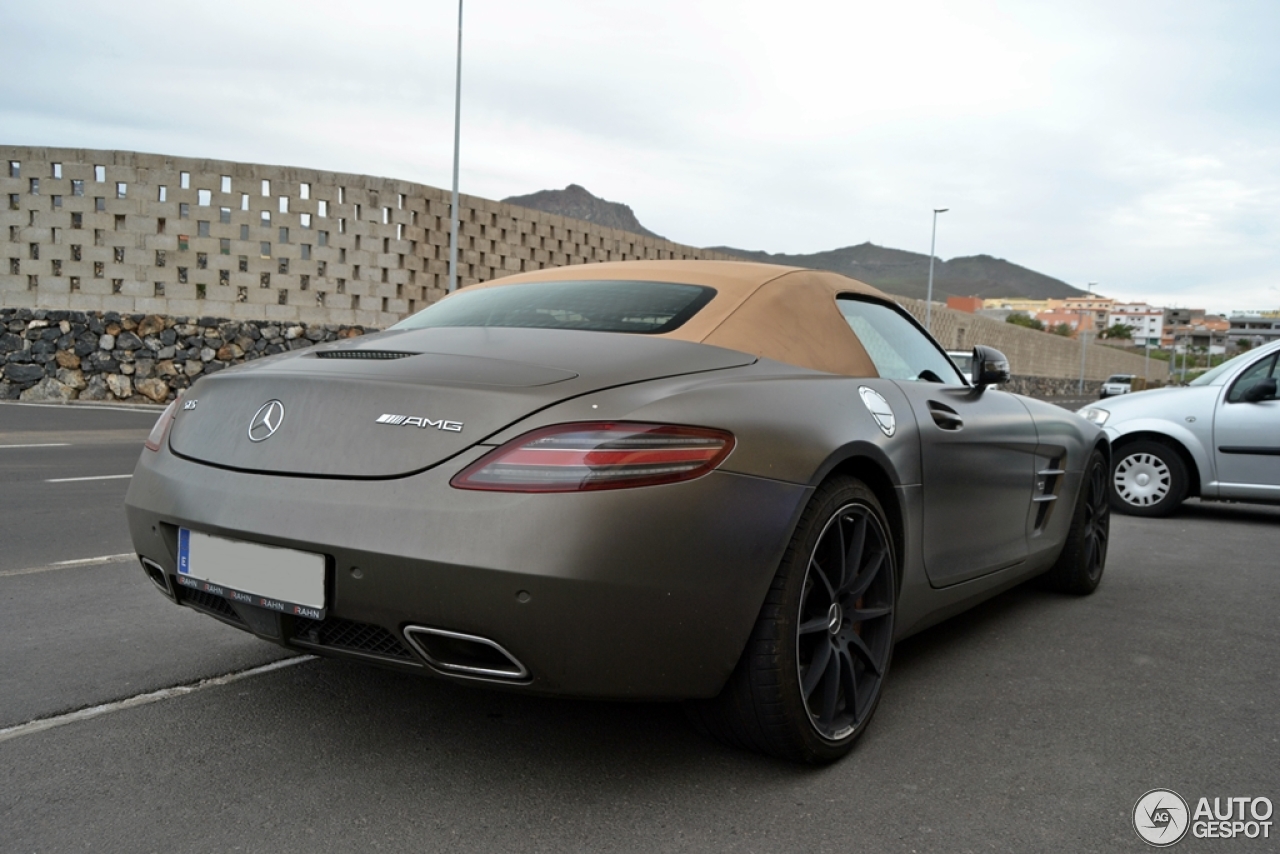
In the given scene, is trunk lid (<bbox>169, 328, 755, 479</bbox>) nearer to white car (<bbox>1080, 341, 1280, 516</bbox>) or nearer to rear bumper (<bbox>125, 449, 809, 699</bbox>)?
rear bumper (<bbox>125, 449, 809, 699</bbox>)

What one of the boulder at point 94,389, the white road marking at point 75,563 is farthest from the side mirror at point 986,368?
the boulder at point 94,389

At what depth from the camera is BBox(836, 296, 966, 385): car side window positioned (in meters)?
3.38

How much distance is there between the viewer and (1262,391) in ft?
25.6

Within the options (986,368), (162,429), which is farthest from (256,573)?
(986,368)

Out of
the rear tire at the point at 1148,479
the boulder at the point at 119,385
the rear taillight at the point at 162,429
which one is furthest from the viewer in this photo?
the boulder at the point at 119,385

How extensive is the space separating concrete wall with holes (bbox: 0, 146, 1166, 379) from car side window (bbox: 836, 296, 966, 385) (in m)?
19.3

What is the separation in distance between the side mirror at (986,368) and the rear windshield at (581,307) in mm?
1219

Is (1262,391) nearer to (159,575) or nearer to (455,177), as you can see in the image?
(159,575)

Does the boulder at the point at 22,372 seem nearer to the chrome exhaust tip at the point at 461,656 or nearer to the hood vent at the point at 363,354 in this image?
the hood vent at the point at 363,354

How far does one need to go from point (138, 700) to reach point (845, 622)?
6.35 ft

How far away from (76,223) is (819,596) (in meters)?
21.3

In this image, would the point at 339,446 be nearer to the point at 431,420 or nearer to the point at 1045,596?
the point at 431,420

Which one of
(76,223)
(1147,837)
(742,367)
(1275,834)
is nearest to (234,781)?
(742,367)

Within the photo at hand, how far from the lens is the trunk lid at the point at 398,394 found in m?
2.29
